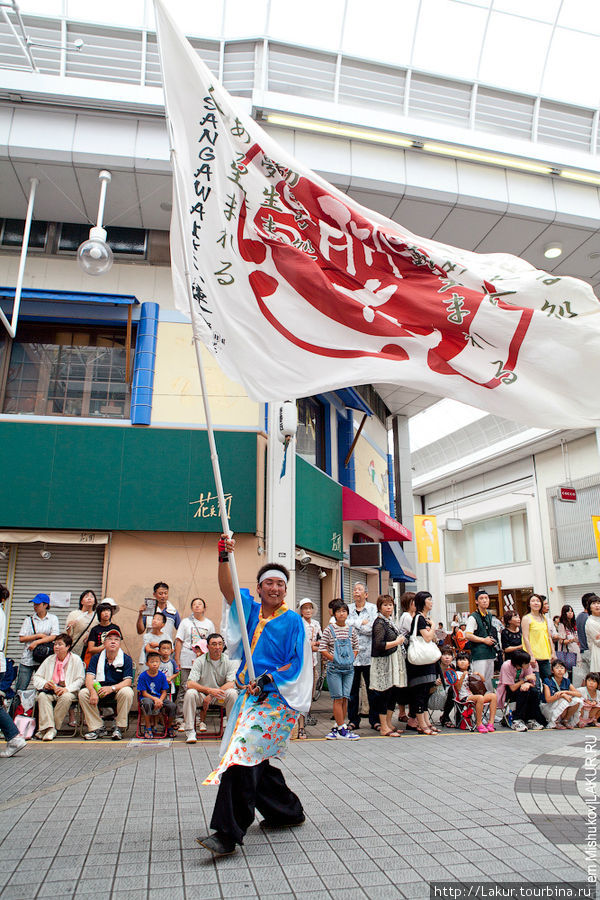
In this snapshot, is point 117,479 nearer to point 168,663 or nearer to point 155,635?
point 155,635

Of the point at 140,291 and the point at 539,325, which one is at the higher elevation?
the point at 140,291

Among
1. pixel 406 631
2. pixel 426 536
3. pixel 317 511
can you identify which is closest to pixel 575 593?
pixel 426 536

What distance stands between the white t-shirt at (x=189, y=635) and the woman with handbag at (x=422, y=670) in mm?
3126

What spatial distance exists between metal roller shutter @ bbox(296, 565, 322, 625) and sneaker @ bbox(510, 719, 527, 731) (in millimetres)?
4725

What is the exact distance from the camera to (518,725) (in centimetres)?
955

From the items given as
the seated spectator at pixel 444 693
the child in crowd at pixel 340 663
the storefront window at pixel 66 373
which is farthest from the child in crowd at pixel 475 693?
the storefront window at pixel 66 373

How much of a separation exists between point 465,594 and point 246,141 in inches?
1197

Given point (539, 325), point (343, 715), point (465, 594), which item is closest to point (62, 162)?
point (539, 325)

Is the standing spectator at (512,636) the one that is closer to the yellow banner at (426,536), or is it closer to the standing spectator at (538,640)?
the standing spectator at (538,640)

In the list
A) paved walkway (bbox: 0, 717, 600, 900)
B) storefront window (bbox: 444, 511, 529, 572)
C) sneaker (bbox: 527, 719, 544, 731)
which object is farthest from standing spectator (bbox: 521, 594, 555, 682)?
storefront window (bbox: 444, 511, 529, 572)

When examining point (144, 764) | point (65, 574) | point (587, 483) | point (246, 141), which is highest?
point (587, 483)

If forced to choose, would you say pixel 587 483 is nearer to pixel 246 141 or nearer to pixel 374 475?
→ pixel 374 475

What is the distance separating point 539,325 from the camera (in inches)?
207

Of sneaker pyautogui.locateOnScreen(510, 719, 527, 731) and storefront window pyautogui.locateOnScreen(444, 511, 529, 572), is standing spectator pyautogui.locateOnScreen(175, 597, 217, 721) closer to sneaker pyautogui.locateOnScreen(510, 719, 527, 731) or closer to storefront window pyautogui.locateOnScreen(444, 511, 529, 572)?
sneaker pyautogui.locateOnScreen(510, 719, 527, 731)
